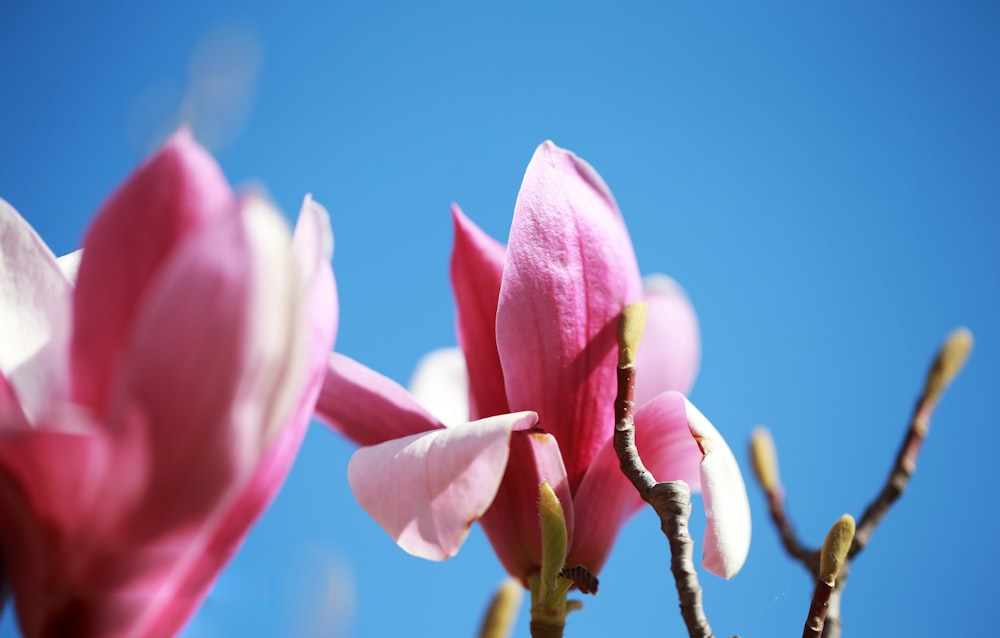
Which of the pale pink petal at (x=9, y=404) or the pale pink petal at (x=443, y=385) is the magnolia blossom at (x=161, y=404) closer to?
the pale pink petal at (x=9, y=404)

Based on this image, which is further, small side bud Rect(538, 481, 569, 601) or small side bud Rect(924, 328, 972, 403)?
small side bud Rect(924, 328, 972, 403)

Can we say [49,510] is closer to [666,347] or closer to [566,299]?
[566,299]

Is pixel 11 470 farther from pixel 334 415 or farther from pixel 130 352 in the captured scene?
pixel 334 415

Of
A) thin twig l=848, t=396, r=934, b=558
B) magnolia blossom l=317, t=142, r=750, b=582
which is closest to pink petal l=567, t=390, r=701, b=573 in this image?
magnolia blossom l=317, t=142, r=750, b=582

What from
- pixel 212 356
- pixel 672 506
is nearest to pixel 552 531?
pixel 672 506

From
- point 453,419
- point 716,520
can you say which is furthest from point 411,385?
point 716,520

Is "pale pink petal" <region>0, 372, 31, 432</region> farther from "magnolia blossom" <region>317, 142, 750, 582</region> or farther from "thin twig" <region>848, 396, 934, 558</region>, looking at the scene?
"thin twig" <region>848, 396, 934, 558</region>
